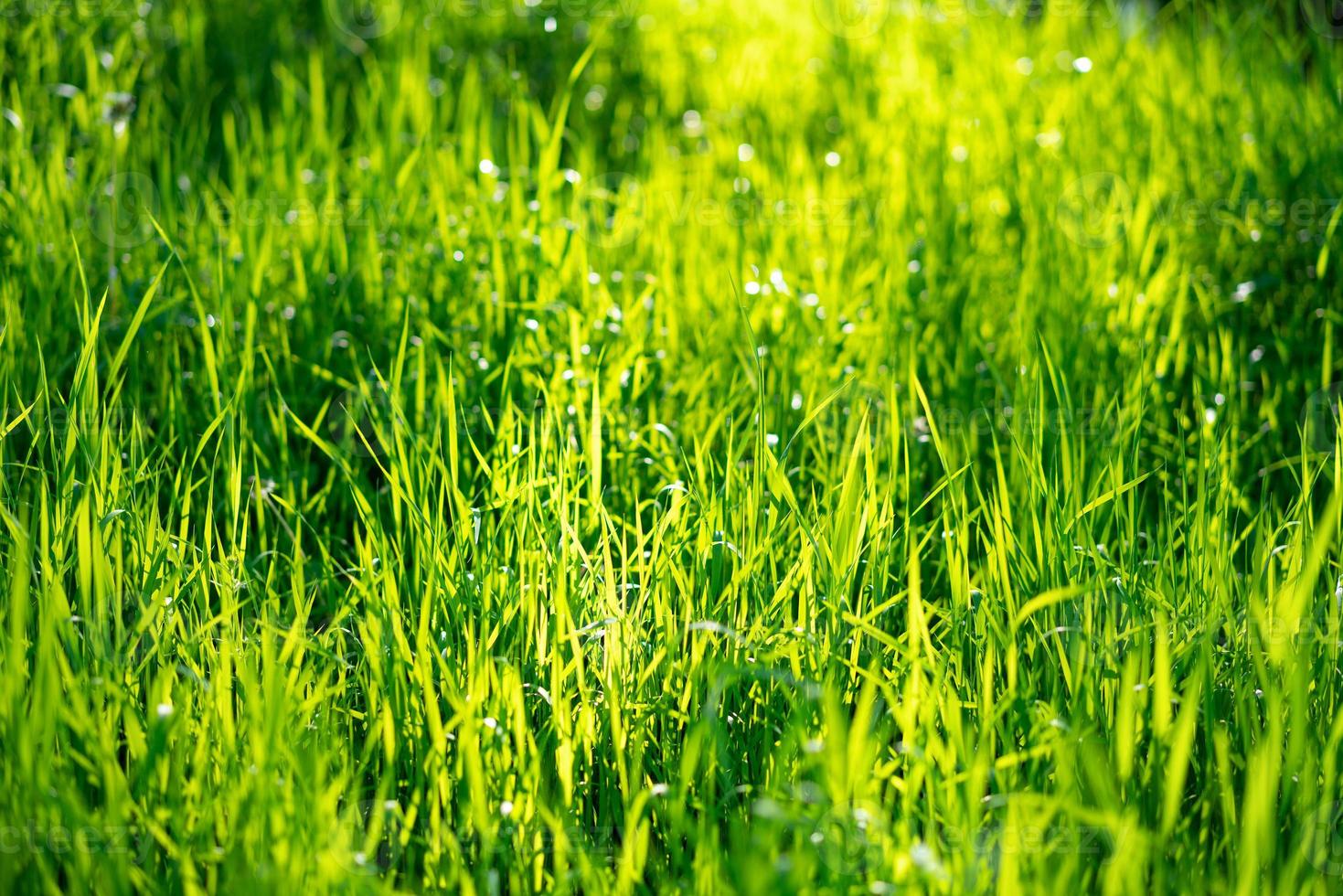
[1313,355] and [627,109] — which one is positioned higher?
[627,109]

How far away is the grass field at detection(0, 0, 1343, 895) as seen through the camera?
1.42 meters

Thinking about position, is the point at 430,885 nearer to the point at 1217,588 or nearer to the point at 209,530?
the point at 209,530

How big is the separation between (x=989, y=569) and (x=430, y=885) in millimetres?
964

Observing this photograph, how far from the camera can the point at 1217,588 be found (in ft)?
5.40

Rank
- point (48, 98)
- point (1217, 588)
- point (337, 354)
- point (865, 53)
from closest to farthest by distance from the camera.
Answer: point (1217, 588) < point (337, 354) < point (48, 98) < point (865, 53)

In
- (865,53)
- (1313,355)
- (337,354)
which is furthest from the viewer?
(865,53)

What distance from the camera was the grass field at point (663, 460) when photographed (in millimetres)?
1418

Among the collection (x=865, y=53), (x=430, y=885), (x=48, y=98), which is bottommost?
(x=430, y=885)

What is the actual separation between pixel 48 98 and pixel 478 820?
283cm

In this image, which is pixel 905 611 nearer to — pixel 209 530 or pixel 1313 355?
pixel 209 530

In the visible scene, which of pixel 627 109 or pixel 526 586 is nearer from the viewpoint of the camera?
pixel 526 586

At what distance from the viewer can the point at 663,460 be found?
2.33 metres

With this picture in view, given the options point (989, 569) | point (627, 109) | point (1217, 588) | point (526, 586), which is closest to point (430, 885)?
point (526, 586)

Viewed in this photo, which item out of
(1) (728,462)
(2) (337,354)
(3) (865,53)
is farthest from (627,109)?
(1) (728,462)
